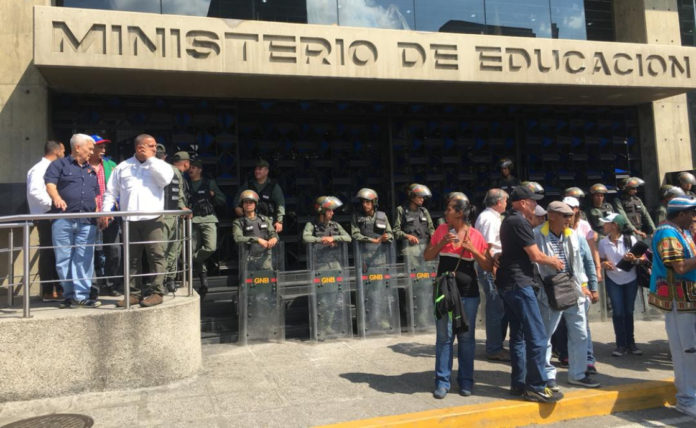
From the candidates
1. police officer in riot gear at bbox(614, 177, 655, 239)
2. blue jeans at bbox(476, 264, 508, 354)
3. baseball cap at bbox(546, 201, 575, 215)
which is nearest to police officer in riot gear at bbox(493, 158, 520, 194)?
police officer in riot gear at bbox(614, 177, 655, 239)

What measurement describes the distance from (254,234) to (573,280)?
4.35 meters

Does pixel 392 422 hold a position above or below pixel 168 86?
below

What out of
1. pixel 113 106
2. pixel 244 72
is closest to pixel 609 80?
pixel 244 72

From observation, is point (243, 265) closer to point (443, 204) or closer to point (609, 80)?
point (443, 204)

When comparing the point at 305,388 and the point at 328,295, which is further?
the point at 328,295

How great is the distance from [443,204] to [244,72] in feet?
17.8

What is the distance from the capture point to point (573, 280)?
518 cm

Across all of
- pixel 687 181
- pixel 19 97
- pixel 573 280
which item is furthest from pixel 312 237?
pixel 687 181

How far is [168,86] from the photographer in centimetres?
836

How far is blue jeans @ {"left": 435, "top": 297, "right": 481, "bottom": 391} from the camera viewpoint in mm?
4930

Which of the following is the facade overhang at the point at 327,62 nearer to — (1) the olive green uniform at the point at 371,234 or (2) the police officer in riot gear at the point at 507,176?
(2) the police officer in riot gear at the point at 507,176

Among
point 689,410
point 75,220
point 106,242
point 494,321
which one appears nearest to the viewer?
point 689,410

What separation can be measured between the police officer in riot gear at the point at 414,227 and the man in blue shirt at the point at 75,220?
438 centimetres

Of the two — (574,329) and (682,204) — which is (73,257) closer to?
(574,329)
